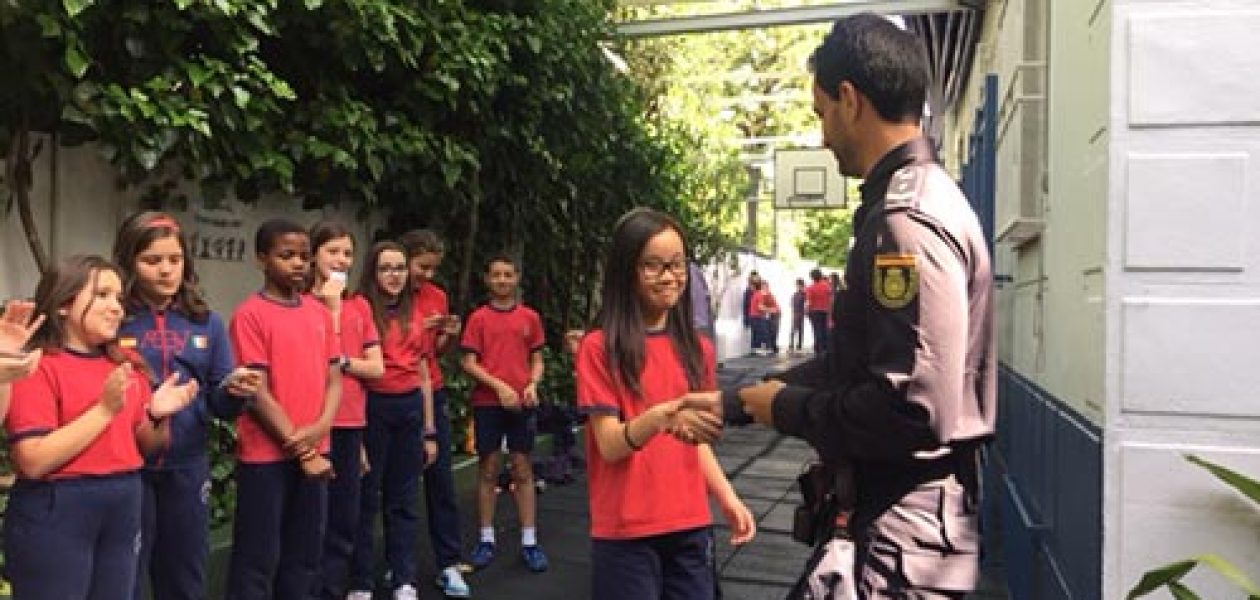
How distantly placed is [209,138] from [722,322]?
52.2ft

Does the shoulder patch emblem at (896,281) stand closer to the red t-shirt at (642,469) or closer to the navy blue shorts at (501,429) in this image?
the red t-shirt at (642,469)

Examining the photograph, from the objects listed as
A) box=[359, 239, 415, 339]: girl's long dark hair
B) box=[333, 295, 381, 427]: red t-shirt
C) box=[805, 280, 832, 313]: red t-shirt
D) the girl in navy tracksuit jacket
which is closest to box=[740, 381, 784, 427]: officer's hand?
the girl in navy tracksuit jacket

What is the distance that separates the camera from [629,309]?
3006 millimetres

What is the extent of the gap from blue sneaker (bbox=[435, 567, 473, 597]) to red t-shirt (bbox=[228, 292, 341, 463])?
1.27 m

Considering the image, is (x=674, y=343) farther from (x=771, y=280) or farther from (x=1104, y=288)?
(x=771, y=280)

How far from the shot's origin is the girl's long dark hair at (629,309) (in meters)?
2.95

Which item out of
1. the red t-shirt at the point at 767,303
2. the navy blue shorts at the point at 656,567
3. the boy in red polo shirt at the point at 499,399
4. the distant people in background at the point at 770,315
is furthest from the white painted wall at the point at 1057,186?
the distant people in background at the point at 770,315

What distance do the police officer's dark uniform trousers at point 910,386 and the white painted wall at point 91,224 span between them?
3923 mm

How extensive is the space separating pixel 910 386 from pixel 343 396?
333cm

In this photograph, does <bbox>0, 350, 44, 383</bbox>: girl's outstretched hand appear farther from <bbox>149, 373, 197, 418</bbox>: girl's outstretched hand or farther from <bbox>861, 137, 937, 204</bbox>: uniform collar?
<bbox>861, 137, 937, 204</bbox>: uniform collar

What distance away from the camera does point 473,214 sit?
7559 mm

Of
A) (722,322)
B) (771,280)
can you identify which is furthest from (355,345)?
(771,280)

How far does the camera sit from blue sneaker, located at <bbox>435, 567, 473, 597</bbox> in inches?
200

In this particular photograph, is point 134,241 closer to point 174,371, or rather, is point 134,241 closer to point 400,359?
point 174,371
